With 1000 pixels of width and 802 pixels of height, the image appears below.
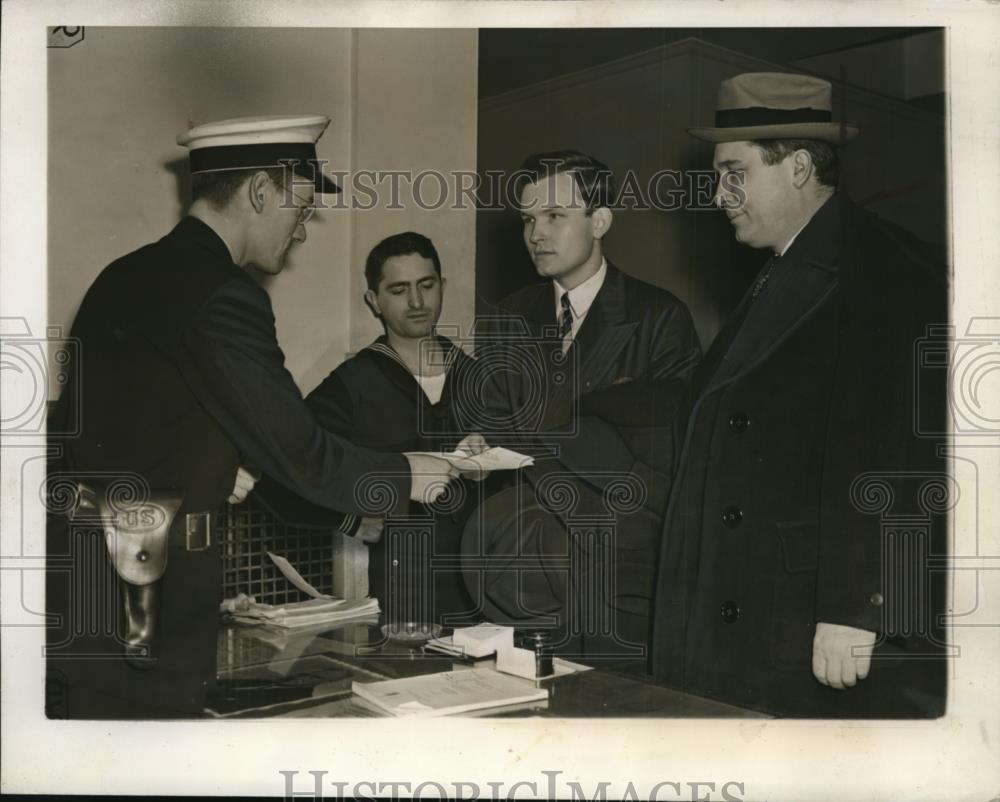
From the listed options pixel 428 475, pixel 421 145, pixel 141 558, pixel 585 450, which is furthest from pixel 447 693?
pixel 421 145

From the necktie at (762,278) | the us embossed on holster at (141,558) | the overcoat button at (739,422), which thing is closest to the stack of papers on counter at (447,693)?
the us embossed on holster at (141,558)

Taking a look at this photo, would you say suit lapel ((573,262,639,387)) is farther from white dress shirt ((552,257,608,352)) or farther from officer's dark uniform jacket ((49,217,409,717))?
officer's dark uniform jacket ((49,217,409,717))

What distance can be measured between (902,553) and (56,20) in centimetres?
240

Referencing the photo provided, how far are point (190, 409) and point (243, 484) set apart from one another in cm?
22

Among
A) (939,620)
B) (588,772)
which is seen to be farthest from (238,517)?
(939,620)

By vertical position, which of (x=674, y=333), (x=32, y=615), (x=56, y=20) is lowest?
(x=32, y=615)

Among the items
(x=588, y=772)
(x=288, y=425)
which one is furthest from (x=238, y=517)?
(x=588, y=772)

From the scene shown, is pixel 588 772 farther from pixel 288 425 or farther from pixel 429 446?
pixel 288 425

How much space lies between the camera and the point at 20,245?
99.4 inches

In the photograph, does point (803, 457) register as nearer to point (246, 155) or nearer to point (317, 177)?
point (317, 177)

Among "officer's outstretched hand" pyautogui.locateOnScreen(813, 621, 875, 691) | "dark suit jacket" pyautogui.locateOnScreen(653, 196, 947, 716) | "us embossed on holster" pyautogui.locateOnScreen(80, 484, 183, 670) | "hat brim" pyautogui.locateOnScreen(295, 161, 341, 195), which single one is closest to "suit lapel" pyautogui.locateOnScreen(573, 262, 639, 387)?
"dark suit jacket" pyautogui.locateOnScreen(653, 196, 947, 716)

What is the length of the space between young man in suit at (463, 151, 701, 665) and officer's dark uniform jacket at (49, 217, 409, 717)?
0.31 metres

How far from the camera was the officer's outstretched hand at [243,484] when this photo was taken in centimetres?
249

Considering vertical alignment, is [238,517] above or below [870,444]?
below
